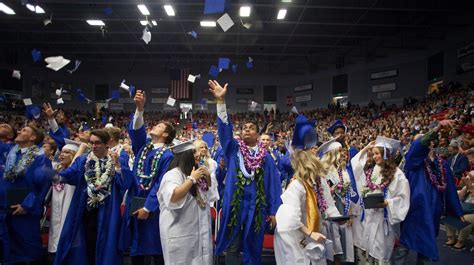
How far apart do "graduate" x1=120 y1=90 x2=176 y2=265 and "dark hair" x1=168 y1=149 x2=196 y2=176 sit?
0.55 m

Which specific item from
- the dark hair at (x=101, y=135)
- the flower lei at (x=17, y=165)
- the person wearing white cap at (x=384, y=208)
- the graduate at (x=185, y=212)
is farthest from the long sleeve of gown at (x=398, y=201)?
the flower lei at (x=17, y=165)

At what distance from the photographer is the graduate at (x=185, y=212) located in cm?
330

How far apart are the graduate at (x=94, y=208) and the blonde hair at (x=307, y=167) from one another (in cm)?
195

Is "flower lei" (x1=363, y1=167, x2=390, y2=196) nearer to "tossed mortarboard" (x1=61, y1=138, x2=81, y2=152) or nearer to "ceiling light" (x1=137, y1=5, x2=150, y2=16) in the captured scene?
"tossed mortarboard" (x1=61, y1=138, x2=81, y2=152)

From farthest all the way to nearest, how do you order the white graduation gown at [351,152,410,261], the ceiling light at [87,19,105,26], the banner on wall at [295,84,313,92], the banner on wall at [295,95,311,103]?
the banner on wall at [295,95,311,103]
the banner on wall at [295,84,313,92]
the ceiling light at [87,19,105,26]
the white graduation gown at [351,152,410,261]

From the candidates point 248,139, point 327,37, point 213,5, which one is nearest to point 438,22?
point 327,37

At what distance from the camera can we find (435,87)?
2236 centimetres

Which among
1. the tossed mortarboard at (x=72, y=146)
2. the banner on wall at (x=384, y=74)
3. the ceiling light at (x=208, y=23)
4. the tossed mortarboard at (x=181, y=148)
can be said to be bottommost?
the tossed mortarboard at (x=72, y=146)

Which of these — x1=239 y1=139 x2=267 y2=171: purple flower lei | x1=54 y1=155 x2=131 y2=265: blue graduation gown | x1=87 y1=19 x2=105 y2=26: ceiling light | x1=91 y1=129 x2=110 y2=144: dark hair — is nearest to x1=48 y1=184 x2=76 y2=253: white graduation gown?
x1=54 y1=155 x2=131 y2=265: blue graduation gown

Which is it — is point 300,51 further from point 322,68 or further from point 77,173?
point 77,173

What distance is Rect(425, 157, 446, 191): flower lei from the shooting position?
470 centimetres

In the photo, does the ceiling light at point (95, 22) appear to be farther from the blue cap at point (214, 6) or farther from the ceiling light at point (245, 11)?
the blue cap at point (214, 6)

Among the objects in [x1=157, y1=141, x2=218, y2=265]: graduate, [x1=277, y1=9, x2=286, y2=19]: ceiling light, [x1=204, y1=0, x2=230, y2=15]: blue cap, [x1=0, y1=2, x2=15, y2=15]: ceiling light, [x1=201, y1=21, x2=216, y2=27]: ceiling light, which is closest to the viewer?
[x1=157, y1=141, x2=218, y2=265]: graduate

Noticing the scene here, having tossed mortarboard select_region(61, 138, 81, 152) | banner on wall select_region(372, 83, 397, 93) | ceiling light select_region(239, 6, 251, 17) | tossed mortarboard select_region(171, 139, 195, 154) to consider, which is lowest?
tossed mortarboard select_region(61, 138, 81, 152)
